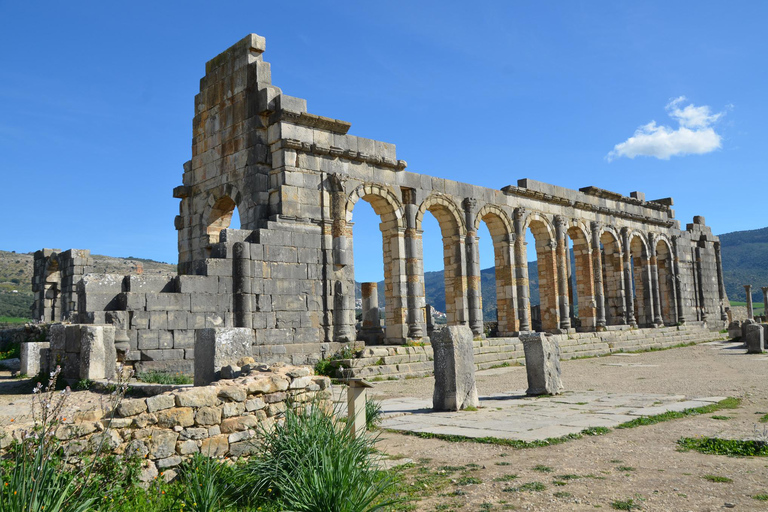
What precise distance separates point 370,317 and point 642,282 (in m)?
15.9

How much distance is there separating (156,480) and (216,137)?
519 inches

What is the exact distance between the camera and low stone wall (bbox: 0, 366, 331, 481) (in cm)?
481

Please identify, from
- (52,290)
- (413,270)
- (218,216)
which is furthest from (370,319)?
(52,290)

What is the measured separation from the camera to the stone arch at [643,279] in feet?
93.8

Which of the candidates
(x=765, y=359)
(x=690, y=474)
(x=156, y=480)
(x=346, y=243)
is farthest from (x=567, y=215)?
(x=156, y=480)

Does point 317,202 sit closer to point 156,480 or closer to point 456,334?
point 456,334

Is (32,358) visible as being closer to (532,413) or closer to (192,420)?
(192,420)

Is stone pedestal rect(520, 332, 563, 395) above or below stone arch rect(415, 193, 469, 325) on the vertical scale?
below

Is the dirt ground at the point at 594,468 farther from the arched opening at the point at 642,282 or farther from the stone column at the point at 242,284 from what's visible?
the arched opening at the point at 642,282

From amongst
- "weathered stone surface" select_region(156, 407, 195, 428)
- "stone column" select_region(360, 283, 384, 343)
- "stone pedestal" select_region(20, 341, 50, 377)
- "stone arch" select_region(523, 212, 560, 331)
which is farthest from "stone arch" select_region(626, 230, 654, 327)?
"weathered stone surface" select_region(156, 407, 195, 428)

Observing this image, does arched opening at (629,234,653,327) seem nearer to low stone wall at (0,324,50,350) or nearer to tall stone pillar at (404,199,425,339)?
tall stone pillar at (404,199,425,339)

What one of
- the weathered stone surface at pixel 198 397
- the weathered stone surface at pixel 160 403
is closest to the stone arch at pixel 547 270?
the weathered stone surface at pixel 198 397

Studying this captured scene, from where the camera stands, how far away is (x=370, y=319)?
18656 mm

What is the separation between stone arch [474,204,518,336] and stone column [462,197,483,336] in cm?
134
